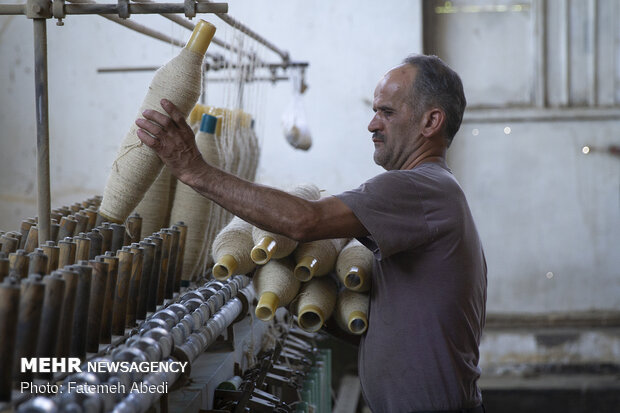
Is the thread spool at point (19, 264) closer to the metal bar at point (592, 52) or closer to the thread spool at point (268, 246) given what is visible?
the thread spool at point (268, 246)

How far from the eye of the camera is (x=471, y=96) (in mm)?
5418

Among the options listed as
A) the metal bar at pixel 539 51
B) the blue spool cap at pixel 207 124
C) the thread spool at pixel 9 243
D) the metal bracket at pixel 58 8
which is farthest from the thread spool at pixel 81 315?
the metal bar at pixel 539 51

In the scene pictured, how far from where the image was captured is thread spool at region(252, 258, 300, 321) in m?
1.73

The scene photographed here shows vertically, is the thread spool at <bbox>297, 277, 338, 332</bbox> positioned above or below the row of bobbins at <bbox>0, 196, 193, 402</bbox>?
below

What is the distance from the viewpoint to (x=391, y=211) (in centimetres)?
152

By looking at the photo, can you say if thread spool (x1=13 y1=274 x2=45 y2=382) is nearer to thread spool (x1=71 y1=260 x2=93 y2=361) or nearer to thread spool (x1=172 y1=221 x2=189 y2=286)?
thread spool (x1=71 y1=260 x2=93 y2=361)

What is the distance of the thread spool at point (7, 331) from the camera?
1.09m

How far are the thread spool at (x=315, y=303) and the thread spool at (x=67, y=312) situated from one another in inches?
26.2

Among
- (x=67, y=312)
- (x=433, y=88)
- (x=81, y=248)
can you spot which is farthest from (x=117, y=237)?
(x=433, y=88)

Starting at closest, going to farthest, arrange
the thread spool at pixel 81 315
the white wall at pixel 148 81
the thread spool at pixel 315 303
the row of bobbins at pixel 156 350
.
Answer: the row of bobbins at pixel 156 350 < the thread spool at pixel 81 315 < the thread spool at pixel 315 303 < the white wall at pixel 148 81

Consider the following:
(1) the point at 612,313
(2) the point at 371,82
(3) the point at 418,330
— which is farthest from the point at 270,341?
(1) the point at 612,313

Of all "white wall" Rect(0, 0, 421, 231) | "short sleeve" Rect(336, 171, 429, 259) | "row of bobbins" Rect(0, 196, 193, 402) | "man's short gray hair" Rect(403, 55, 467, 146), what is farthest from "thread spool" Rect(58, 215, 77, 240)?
"white wall" Rect(0, 0, 421, 231)

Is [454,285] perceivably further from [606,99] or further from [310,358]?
[606,99]

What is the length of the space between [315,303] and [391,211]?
0.39 metres
